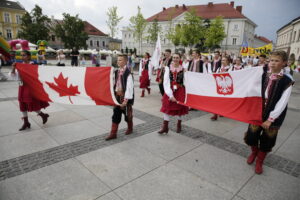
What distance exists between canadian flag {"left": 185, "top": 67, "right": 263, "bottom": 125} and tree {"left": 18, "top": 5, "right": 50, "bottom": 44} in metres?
36.1

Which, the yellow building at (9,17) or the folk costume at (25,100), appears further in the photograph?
the yellow building at (9,17)

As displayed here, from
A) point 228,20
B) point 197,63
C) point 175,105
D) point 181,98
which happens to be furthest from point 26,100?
point 228,20

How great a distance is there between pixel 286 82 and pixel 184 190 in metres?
2.07

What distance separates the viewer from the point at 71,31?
34750mm

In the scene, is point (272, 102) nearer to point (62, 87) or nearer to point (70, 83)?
point (70, 83)

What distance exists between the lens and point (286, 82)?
2.77 m

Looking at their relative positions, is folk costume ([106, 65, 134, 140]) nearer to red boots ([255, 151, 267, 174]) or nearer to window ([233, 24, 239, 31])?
red boots ([255, 151, 267, 174])

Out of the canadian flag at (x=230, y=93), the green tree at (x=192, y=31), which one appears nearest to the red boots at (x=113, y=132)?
the canadian flag at (x=230, y=93)

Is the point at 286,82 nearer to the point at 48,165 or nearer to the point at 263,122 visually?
the point at 263,122

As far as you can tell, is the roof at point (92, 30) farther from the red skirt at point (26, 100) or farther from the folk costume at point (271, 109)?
the folk costume at point (271, 109)

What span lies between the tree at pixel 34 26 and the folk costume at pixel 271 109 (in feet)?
123

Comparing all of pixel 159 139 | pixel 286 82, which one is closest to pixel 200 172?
pixel 159 139

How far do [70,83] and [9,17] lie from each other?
6254 centimetres

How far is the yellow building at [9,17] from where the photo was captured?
166ft
